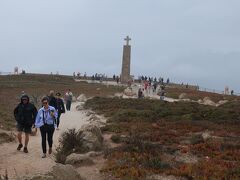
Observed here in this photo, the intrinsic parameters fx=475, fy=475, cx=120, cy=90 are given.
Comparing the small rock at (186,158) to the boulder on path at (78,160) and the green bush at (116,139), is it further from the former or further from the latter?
the green bush at (116,139)

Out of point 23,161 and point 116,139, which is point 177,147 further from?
point 23,161

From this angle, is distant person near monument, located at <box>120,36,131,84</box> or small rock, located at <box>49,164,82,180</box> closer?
small rock, located at <box>49,164,82,180</box>

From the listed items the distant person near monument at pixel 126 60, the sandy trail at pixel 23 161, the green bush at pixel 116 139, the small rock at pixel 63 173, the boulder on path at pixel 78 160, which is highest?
the distant person near monument at pixel 126 60

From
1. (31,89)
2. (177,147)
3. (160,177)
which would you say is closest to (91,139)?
(177,147)

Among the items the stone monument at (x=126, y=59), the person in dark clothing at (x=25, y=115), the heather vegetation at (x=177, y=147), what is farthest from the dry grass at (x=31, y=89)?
the heather vegetation at (x=177, y=147)

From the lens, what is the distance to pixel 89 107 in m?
38.6

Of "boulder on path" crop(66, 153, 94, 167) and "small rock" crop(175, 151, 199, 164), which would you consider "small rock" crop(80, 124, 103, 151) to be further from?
"small rock" crop(175, 151, 199, 164)

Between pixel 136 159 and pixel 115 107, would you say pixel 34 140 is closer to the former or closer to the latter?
pixel 136 159

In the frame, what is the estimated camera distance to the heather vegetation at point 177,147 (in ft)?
42.9

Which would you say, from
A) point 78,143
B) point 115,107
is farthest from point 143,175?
point 115,107

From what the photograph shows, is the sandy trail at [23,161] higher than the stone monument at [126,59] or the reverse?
the reverse

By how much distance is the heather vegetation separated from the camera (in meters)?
13.1

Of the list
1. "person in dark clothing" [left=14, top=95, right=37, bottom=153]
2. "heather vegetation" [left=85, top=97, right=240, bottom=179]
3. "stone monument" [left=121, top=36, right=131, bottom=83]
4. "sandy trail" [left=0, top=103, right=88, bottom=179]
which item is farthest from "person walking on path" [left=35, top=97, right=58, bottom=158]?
"stone monument" [left=121, top=36, right=131, bottom=83]

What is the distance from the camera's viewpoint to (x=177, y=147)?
16.9 metres
